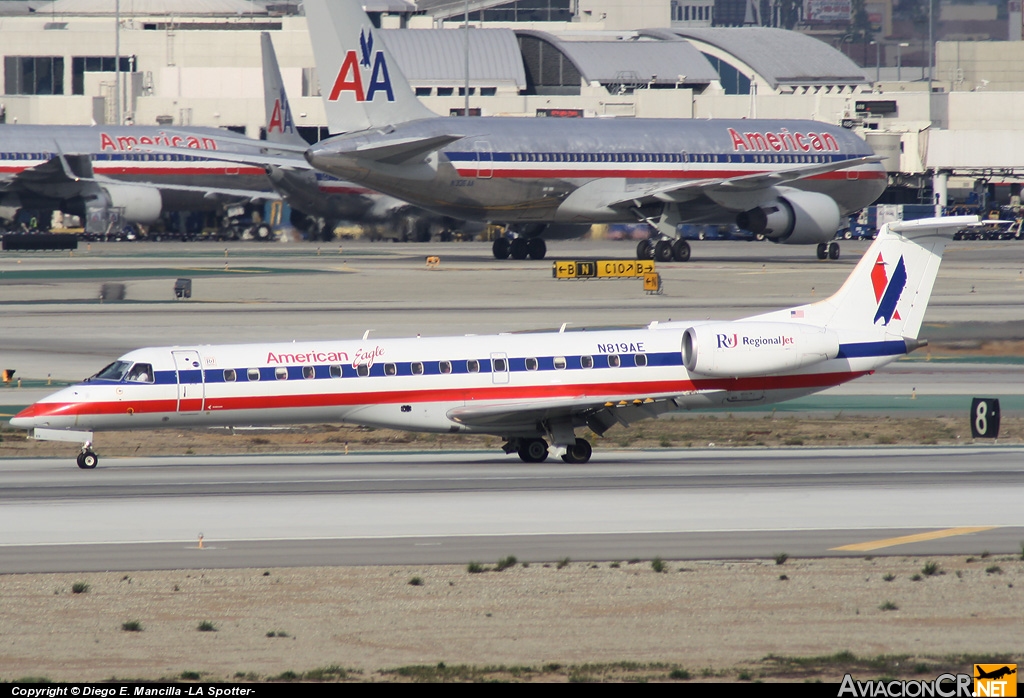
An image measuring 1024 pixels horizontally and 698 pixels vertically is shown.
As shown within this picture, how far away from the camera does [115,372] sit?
2953cm

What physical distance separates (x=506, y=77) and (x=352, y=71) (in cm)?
6248

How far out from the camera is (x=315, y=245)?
9919 cm

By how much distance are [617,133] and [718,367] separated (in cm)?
4809

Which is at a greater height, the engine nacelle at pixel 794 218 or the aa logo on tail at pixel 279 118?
the aa logo on tail at pixel 279 118

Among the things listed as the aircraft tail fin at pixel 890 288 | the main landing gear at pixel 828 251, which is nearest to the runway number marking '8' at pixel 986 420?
the aircraft tail fin at pixel 890 288

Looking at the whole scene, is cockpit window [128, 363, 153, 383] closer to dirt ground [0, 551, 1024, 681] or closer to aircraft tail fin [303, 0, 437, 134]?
dirt ground [0, 551, 1024, 681]

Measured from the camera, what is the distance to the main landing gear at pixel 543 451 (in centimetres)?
3122

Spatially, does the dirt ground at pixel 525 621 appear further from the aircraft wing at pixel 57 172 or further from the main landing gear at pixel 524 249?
the aircraft wing at pixel 57 172

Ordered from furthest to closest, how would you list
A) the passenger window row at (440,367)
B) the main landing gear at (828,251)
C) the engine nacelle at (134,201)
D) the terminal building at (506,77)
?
the terminal building at (506,77)
the engine nacelle at (134,201)
the main landing gear at (828,251)
the passenger window row at (440,367)

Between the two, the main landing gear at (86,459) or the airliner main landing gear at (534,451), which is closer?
the main landing gear at (86,459)

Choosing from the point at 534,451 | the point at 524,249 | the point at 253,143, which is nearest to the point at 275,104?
the point at 253,143

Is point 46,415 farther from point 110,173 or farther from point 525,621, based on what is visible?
point 110,173

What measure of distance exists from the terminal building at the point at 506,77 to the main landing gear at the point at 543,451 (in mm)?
80736

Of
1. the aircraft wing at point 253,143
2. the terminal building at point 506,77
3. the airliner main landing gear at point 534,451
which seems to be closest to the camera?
the airliner main landing gear at point 534,451
